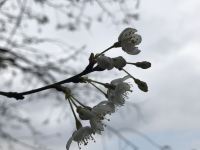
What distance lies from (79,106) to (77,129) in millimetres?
108

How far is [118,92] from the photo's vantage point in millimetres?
1482

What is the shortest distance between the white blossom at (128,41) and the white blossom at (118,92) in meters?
0.08

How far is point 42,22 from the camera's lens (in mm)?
5348

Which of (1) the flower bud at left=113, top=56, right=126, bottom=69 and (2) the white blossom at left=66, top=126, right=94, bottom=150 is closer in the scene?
(1) the flower bud at left=113, top=56, right=126, bottom=69

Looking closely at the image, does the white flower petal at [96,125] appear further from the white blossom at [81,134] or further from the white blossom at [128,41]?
the white blossom at [128,41]

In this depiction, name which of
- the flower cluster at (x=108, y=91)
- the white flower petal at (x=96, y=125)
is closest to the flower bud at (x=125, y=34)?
the flower cluster at (x=108, y=91)

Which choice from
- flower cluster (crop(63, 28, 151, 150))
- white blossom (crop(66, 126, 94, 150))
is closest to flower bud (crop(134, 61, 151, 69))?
flower cluster (crop(63, 28, 151, 150))

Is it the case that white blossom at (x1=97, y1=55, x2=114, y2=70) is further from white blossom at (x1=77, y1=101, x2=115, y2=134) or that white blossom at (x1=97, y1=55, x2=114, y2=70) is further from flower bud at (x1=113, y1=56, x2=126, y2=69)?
white blossom at (x1=77, y1=101, x2=115, y2=134)

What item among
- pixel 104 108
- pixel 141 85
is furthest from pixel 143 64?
pixel 104 108

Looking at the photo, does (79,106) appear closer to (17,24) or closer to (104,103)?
(104,103)

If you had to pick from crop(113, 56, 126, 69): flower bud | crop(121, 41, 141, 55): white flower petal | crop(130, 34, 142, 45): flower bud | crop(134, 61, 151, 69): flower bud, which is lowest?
crop(113, 56, 126, 69): flower bud

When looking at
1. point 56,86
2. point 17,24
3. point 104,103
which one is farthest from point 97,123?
point 17,24

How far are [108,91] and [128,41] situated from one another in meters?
0.16

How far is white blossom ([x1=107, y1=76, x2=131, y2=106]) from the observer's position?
1.48 metres
